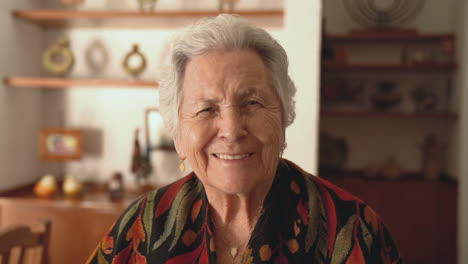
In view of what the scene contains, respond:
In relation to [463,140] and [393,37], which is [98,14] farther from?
[463,140]

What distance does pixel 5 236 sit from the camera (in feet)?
4.15

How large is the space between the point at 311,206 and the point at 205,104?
0.35m

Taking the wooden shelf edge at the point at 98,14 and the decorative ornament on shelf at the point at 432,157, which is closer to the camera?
the wooden shelf edge at the point at 98,14

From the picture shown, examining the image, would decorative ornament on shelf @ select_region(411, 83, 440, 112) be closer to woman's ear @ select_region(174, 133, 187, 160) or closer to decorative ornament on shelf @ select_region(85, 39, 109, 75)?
decorative ornament on shelf @ select_region(85, 39, 109, 75)

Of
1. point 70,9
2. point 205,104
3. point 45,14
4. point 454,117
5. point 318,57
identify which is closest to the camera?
point 205,104

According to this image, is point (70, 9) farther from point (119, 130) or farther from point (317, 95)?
point (317, 95)

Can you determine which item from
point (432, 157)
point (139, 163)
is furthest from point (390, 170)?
point (139, 163)

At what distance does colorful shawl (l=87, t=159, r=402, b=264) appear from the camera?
1.03m

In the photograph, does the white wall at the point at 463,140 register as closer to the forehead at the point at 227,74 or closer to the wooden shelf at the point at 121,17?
the wooden shelf at the point at 121,17

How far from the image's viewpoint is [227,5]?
9.02 feet

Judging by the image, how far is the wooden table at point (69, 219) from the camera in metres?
2.54

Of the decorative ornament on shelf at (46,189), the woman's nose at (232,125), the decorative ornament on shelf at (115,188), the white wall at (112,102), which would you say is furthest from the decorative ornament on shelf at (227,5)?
the woman's nose at (232,125)

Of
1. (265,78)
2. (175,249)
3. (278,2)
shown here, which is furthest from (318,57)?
(175,249)

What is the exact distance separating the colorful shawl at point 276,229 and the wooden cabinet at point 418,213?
265 centimetres
